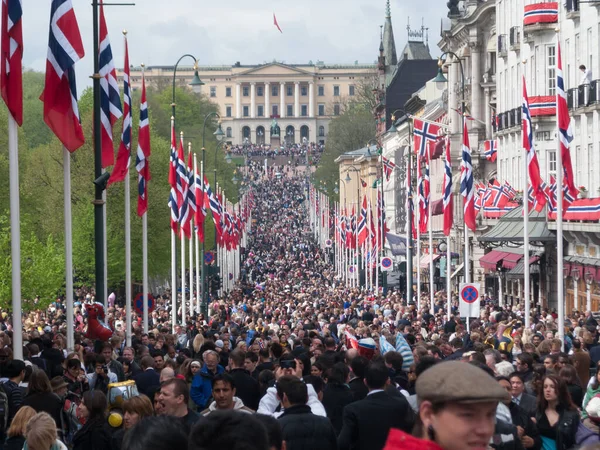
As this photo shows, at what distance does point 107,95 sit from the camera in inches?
947

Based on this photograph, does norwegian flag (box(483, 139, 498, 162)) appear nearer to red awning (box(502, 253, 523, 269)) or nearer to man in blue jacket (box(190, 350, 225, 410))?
red awning (box(502, 253, 523, 269))

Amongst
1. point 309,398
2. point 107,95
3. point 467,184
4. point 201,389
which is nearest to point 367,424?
point 309,398

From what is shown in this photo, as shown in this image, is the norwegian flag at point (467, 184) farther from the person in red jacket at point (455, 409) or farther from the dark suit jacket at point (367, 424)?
the person in red jacket at point (455, 409)

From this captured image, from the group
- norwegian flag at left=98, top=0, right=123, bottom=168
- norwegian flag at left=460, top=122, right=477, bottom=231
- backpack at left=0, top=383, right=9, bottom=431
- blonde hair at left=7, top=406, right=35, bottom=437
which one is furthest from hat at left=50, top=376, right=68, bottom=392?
norwegian flag at left=460, top=122, right=477, bottom=231

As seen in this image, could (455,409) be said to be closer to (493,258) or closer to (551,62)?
(551,62)

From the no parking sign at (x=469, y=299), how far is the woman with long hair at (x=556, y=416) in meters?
18.5

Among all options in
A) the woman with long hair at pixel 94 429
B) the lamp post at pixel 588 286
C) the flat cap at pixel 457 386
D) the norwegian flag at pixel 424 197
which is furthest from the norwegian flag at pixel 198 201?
the flat cap at pixel 457 386

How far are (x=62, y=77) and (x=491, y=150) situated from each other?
4233 centimetres

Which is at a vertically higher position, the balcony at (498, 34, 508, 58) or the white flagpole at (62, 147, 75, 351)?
the balcony at (498, 34, 508, 58)

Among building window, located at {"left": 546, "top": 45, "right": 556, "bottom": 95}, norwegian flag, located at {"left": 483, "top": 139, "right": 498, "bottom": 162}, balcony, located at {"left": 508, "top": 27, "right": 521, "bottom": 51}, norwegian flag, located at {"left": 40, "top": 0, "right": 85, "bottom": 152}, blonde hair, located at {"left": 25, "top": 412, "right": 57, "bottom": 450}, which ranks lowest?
blonde hair, located at {"left": 25, "top": 412, "right": 57, "bottom": 450}

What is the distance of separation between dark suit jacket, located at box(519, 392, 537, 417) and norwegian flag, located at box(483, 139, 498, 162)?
47606mm

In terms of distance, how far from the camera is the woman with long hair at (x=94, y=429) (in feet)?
34.4

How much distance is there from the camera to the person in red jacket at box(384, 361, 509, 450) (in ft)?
15.2

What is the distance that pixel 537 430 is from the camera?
11477 mm
